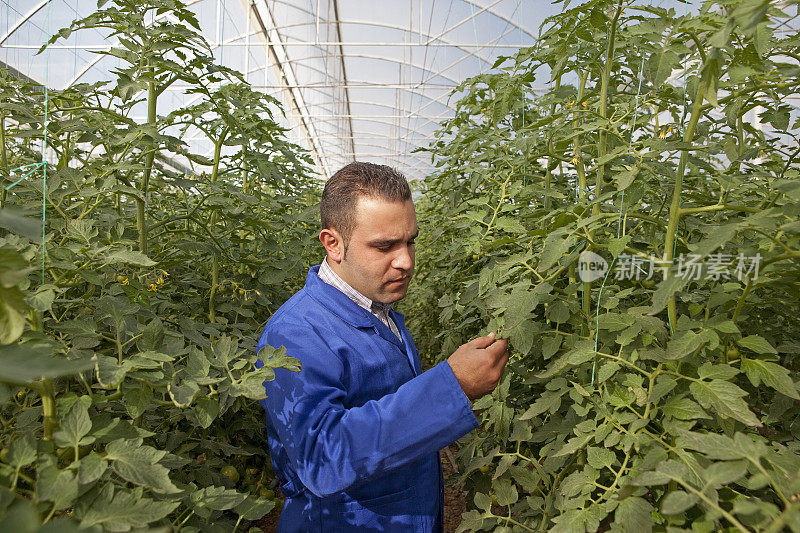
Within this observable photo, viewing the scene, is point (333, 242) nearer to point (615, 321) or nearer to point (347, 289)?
point (347, 289)

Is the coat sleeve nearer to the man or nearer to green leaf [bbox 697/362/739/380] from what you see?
the man

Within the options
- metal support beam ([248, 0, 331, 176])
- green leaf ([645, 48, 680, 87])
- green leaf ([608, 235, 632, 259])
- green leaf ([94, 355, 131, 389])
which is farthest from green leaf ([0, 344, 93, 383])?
metal support beam ([248, 0, 331, 176])

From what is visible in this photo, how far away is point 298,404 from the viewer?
1110mm

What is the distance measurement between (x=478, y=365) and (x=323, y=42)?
908 cm

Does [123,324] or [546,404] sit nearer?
[123,324]

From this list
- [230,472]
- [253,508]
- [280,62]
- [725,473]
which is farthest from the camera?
[280,62]

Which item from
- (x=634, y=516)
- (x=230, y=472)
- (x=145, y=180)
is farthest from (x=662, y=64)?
(x=230, y=472)

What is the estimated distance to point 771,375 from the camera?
0.90m

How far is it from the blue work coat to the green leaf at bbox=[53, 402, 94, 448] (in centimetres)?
44

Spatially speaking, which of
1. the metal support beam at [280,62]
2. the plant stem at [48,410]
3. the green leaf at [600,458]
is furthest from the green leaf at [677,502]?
the metal support beam at [280,62]

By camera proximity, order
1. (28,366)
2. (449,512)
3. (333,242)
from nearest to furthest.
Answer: (28,366), (333,242), (449,512)

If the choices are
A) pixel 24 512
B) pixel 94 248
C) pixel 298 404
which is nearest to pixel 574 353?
pixel 298 404

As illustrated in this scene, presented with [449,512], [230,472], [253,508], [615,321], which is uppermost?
[615,321]

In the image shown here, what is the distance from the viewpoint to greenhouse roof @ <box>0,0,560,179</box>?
22.4ft
